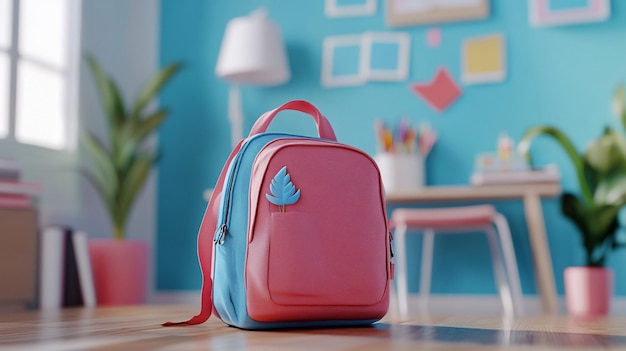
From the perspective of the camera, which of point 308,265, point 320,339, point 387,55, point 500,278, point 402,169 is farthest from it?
point 387,55

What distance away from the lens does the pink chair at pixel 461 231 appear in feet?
8.06

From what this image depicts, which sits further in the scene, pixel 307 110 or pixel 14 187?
pixel 14 187

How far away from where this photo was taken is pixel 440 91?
2957 mm

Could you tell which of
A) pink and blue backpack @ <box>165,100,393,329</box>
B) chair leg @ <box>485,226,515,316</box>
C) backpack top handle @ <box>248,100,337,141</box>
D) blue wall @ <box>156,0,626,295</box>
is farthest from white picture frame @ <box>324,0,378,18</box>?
pink and blue backpack @ <box>165,100,393,329</box>

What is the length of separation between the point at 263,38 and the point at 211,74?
478 millimetres

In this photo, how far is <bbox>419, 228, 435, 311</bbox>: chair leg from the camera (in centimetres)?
283

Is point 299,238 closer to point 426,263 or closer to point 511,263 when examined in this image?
point 511,263

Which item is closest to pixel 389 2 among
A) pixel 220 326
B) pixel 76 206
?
pixel 76 206

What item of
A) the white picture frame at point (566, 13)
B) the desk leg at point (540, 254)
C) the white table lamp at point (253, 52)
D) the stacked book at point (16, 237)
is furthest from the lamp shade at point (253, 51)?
the desk leg at point (540, 254)

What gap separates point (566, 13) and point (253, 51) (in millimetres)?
1141

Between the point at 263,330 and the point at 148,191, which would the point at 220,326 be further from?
the point at 148,191

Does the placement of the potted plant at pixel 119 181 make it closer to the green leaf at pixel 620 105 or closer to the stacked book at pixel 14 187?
the stacked book at pixel 14 187

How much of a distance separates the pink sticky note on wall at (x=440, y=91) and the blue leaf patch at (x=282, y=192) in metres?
1.93

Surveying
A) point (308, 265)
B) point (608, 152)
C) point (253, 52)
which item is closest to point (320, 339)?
point (308, 265)
